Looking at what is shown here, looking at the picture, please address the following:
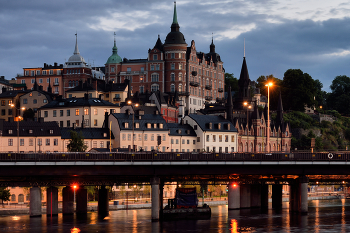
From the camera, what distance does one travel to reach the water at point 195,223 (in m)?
93.2

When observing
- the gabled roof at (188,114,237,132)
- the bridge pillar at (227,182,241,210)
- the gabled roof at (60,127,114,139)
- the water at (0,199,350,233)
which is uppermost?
the gabled roof at (188,114,237,132)

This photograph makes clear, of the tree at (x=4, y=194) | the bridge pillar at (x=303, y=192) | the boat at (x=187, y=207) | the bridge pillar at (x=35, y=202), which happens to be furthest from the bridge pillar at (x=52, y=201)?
the bridge pillar at (x=303, y=192)

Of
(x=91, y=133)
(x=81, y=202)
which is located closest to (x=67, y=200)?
(x=81, y=202)

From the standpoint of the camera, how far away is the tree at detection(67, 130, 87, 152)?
500 feet

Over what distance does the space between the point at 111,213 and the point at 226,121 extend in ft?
251

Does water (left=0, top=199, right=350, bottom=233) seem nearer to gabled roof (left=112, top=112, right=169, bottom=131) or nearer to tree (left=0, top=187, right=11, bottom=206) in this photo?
tree (left=0, top=187, right=11, bottom=206)

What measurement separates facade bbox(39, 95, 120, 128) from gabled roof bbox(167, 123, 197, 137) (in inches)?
747

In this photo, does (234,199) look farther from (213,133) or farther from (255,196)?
(213,133)

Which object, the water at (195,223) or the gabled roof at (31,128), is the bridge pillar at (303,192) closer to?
the water at (195,223)

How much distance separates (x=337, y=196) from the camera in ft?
627

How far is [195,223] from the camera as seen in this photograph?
10175cm

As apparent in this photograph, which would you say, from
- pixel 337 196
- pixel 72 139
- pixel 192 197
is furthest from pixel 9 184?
pixel 337 196

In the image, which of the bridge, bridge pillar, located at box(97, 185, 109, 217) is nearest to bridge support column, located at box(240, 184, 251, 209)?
the bridge

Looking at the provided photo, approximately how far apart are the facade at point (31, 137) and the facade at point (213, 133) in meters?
39.8
